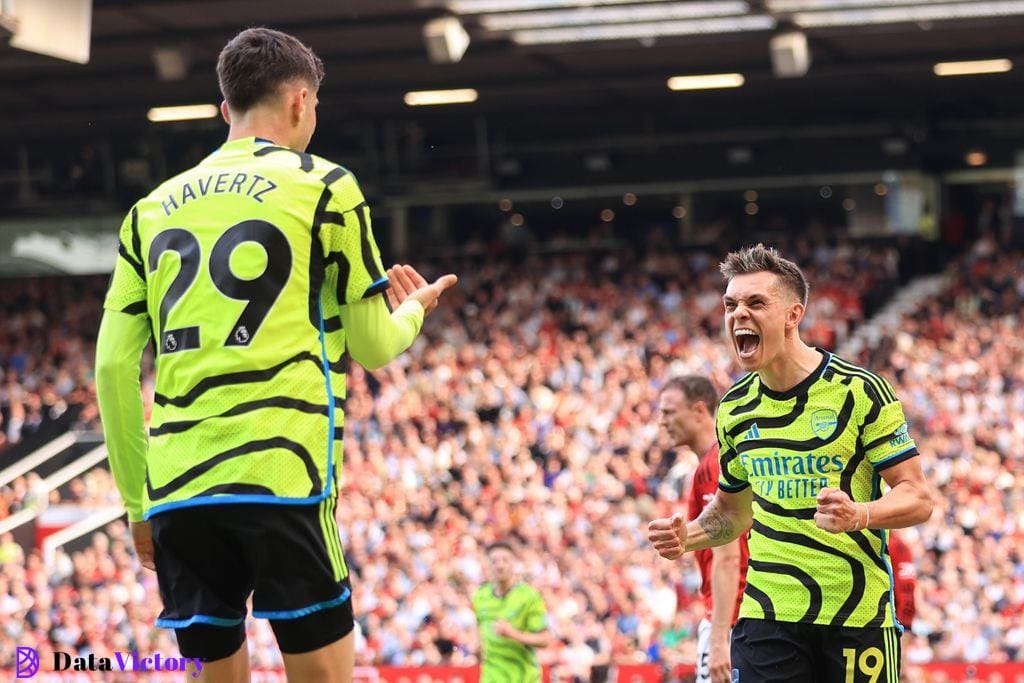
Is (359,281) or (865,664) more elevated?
(359,281)

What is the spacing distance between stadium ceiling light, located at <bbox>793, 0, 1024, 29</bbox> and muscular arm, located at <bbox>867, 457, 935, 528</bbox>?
16.2 m

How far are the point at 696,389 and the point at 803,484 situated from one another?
239 centimetres

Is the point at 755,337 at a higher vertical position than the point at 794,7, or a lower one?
lower

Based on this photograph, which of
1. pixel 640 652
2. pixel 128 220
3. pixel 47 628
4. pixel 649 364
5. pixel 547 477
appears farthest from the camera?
pixel 649 364

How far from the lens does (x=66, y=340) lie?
27.6m

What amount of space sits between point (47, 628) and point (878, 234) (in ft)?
49.0

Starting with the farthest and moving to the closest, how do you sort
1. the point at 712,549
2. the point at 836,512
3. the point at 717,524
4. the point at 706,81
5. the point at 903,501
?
1. the point at 706,81
2. the point at 712,549
3. the point at 717,524
4. the point at 903,501
5. the point at 836,512

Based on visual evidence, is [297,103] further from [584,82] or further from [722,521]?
[584,82]

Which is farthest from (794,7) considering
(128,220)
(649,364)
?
(128,220)

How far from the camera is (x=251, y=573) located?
3.55 meters

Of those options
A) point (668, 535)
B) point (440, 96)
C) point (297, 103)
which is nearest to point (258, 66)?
point (297, 103)

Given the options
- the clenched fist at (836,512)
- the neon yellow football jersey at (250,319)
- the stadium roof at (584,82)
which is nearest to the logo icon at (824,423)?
the clenched fist at (836,512)

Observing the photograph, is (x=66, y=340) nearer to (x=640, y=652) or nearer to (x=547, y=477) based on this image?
(x=547, y=477)

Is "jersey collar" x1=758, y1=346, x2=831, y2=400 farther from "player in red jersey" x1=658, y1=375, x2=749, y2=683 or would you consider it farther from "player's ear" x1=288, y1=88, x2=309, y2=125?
"player's ear" x1=288, y1=88, x2=309, y2=125
